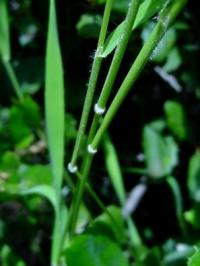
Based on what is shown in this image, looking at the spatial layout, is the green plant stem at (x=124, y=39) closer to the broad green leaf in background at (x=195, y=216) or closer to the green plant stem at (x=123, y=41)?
the green plant stem at (x=123, y=41)

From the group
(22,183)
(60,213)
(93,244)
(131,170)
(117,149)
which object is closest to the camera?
(93,244)

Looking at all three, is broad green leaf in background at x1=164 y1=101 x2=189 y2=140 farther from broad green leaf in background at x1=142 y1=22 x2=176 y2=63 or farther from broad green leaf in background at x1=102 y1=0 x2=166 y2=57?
broad green leaf in background at x1=102 y1=0 x2=166 y2=57

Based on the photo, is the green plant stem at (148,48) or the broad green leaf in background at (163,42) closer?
the green plant stem at (148,48)

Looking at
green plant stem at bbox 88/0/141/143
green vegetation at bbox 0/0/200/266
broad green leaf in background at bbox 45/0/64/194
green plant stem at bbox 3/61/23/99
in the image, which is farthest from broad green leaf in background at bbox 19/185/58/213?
green plant stem at bbox 88/0/141/143

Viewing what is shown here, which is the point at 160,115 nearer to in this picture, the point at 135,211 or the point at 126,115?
the point at 126,115

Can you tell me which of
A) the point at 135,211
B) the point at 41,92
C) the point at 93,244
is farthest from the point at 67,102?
the point at 93,244

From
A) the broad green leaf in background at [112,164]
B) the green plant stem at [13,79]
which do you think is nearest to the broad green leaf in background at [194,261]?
the broad green leaf in background at [112,164]

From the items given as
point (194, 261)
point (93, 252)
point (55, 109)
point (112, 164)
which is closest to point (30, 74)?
point (112, 164)
